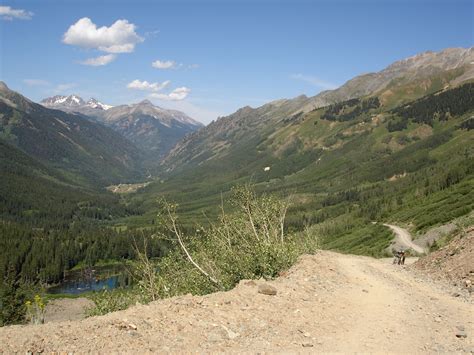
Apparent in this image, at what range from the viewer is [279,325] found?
784 inches

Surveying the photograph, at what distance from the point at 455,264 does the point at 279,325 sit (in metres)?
21.8

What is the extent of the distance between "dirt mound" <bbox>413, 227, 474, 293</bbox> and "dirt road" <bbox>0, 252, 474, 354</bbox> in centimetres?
520

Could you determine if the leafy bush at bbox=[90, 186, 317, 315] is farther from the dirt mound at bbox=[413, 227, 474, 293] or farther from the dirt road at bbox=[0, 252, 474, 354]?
the dirt mound at bbox=[413, 227, 474, 293]

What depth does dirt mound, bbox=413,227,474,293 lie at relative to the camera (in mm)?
31375

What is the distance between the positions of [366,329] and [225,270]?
39.2ft

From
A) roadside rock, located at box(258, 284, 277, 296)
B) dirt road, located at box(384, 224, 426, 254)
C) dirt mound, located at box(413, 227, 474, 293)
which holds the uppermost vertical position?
roadside rock, located at box(258, 284, 277, 296)

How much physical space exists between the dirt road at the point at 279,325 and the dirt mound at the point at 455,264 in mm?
5196

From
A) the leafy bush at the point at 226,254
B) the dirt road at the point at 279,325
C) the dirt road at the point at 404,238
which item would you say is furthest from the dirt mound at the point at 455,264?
the dirt road at the point at 404,238

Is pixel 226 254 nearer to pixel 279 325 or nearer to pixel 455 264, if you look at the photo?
pixel 279 325

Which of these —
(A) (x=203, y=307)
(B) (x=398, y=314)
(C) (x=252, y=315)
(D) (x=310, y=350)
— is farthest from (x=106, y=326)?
(B) (x=398, y=314)

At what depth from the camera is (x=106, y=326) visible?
17.3 meters

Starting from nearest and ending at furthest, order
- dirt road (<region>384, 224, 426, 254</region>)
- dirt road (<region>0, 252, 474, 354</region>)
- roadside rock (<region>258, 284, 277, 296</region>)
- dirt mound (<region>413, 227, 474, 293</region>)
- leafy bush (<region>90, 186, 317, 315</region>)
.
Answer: dirt road (<region>0, 252, 474, 354</region>)
roadside rock (<region>258, 284, 277, 296</region>)
leafy bush (<region>90, 186, 317, 315</region>)
dirt mound (<region>413, 227, 474, 293</region>)
dirt road (<region>384, 224, 426, 254</region>)

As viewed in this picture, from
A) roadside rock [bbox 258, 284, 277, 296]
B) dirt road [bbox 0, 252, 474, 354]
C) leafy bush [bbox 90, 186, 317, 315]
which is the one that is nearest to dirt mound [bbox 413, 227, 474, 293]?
dirt road [bbox 0, 252, 474, 354]

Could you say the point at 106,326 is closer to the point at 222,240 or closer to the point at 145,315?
the point at 145,315
